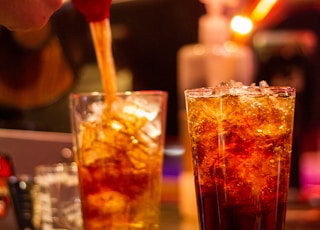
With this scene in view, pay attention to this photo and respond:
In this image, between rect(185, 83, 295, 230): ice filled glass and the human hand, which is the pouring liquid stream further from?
rect(185, 83, 295, 230): ice filled glass

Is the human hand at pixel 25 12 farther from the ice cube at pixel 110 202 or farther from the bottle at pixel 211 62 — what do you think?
the bottle at pixel 211 62

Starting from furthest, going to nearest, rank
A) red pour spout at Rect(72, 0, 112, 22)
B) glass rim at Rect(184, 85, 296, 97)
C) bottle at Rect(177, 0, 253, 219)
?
bottle at Rect(177, 0, 253, 219)
red pour spout at Rect(72, 0, 112, 22)
glass rim at Rect(184, 85, 296, 97)

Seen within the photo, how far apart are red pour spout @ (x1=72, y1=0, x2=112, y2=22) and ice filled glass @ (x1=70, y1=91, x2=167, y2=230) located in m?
0.12

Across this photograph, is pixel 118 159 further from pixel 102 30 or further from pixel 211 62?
pixel 211 62

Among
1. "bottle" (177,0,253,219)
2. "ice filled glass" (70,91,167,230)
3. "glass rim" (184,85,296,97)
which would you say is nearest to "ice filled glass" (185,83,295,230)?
"glass rim" (184,85,296,97)

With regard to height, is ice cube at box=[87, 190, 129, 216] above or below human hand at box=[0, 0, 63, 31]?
below

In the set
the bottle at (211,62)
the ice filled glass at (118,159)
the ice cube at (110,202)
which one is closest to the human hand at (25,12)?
the ice filled glass at (118,159)

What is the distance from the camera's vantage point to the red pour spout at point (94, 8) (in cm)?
80

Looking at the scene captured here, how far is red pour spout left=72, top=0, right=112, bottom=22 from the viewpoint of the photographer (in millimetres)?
800

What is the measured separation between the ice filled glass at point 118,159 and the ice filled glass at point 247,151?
169mm

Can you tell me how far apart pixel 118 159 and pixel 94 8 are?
0.72ft

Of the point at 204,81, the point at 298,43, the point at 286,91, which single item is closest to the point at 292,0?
the point at 298,43

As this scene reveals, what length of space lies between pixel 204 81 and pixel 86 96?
0.53 metres

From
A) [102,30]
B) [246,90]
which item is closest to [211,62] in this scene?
[102,30]
